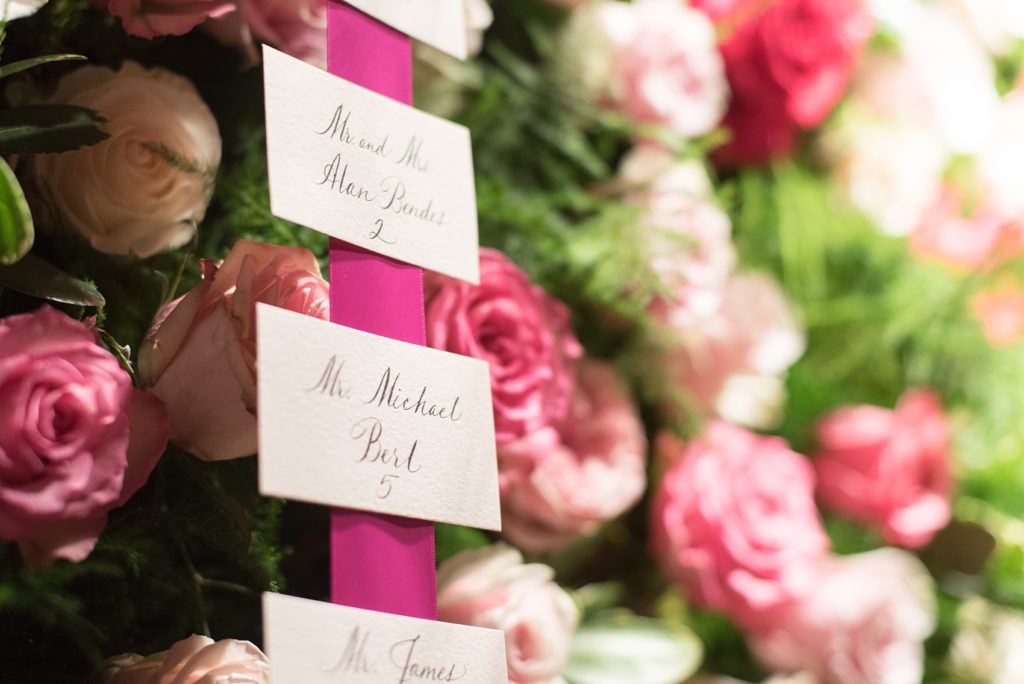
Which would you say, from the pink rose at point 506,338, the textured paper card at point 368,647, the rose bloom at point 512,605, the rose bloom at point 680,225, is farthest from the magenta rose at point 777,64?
the textured paper card at point 368,647

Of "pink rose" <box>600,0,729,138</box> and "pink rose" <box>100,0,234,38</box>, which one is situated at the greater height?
"pink rose" <box>100,0,234,38</box>

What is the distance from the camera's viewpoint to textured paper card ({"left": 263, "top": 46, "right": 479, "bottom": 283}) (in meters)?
0.44

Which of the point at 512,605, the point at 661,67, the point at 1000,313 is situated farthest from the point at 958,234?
the point at 512,605

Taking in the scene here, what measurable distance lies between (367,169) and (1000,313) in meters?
0.85

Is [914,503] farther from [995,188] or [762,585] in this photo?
[995,188]

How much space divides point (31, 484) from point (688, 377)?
22.2 inches

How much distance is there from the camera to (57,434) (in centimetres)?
42

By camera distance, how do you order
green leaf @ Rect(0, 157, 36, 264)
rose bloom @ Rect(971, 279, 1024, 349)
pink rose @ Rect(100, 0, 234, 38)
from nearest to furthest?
1. green leaf @ Rect(0, 157, 36, 264)
2. pink rose @ Rect(100, 0, 234, 38)
3. rose bloom @ Rect(971, 279, 1024, 349)

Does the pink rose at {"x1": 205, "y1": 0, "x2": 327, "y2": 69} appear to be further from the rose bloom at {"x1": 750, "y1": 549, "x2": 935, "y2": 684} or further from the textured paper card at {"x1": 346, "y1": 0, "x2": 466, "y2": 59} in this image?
the rose bloom at {"x1": 750, "y1": 549, "x2": 935, "y2": 684}

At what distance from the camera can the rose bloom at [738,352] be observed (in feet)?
2.70

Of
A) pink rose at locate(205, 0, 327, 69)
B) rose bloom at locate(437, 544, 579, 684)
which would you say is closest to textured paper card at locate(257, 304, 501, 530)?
rose bloom at locate(437, 544, 579, 684)

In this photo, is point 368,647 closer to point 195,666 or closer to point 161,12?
point 195,666

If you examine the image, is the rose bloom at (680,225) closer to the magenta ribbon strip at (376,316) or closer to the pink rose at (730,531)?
the pink rose at (730,531)

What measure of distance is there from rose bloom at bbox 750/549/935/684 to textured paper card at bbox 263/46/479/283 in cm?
48
